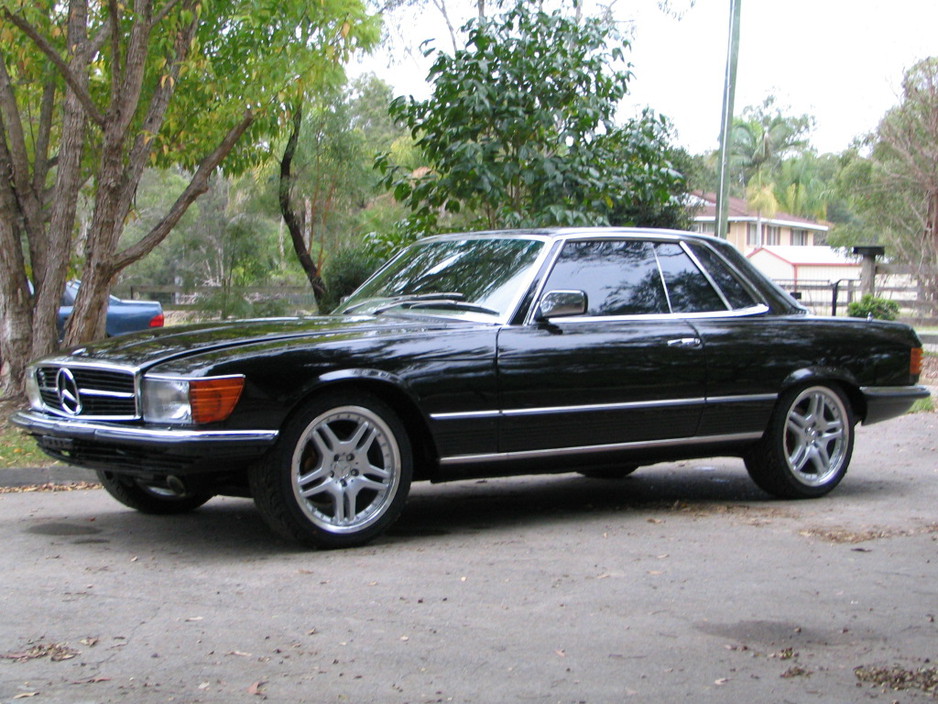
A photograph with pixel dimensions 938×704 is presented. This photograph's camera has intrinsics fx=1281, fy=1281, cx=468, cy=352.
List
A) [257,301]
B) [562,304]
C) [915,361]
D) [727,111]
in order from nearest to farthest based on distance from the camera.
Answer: [562,304], [915,361], [727,111], [257,301]

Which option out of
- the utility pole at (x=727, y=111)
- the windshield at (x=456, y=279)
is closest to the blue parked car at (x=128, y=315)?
the utility pole at (x=727, y=111)

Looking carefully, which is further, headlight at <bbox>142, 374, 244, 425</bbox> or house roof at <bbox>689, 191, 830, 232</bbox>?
house roof at <bbox>689, 191, 830, 232</bbox>

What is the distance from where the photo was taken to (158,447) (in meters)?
5.54

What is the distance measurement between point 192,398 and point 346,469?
2.75 feet

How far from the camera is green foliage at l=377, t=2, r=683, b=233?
11.8 meters

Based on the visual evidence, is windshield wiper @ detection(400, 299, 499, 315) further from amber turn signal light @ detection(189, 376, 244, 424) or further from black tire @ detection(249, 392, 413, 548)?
amber turn signal light @ detection(189, 376, 244, 424)

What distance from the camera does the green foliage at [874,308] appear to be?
2319 cm

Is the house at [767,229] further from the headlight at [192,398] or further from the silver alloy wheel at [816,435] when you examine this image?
the headlight at [192,398]

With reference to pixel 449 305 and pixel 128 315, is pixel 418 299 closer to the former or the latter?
pixel 449 305

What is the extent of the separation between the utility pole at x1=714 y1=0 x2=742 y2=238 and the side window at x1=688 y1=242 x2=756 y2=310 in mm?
7979

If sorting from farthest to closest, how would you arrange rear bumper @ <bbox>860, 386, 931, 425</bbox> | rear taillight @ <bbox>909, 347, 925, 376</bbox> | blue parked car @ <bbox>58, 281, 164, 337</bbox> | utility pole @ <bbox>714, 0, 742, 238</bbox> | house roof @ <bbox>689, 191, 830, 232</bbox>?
house roof @ <bbox>689, 191, 830, 232</bbox>
blue parked car @ <bbox>58, 281, 164, 337</bbox>
utility pole @ <bbox>714, 0, 742, 238</bbox>
rear taillight @ <bbox>909, 347, 925, 376</bbox>
rear bumper @ <bbox>860, 386, 931, 425</bbox>

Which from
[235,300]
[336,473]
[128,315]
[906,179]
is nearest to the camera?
[336,473]

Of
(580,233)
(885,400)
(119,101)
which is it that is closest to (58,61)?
(119,101)

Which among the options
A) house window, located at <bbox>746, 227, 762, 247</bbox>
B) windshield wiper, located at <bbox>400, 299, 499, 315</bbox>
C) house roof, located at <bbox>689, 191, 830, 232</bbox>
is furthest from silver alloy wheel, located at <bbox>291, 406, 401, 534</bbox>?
house window, located at <bbox>746, 227, 762, 247</bbox>
